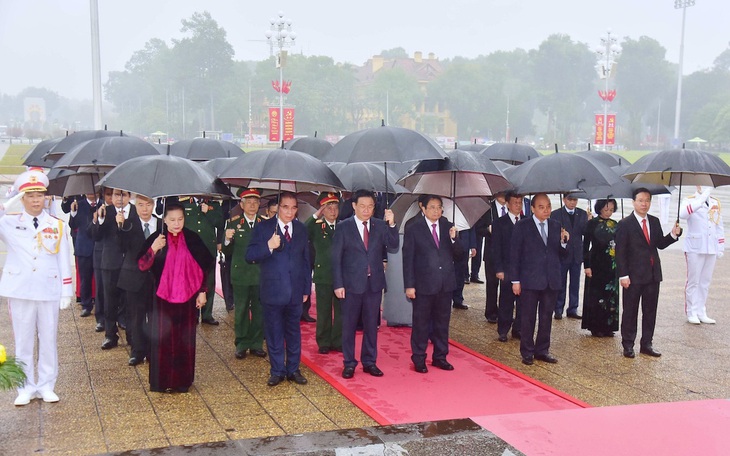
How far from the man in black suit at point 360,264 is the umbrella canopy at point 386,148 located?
1.16 ft

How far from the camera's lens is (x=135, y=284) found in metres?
6.52

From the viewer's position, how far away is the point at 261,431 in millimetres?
5090

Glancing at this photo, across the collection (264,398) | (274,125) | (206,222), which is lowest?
(264,398)

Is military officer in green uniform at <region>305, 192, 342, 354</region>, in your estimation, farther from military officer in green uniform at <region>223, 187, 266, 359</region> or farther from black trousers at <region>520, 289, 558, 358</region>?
black trousers at <region>520, 289, 558, 358</region>

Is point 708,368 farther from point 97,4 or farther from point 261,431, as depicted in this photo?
point 97,4

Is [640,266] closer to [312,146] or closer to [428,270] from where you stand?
[428,270]

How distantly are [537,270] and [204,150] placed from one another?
5.52m

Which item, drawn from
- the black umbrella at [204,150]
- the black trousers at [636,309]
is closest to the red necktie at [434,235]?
the black trousers at [636,309]

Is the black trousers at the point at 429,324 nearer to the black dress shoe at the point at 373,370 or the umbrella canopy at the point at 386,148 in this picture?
the black dress shoe at the point at 373,370

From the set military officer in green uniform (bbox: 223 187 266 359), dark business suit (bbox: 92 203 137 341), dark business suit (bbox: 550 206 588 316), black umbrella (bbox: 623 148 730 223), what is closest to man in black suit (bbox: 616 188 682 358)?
black umbrella (bbox: 623 148 730 223)

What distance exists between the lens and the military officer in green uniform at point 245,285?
281 inches

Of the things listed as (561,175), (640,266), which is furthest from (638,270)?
(561,175)

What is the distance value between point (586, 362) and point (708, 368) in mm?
1092

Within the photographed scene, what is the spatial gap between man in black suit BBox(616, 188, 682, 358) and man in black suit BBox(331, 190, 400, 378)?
2498 millimetres
